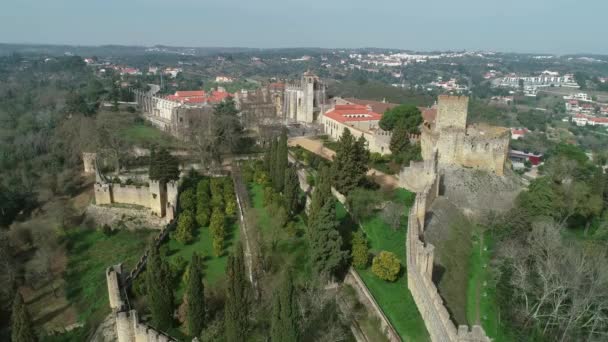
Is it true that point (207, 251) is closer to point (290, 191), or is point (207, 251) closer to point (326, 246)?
point (290, 191)

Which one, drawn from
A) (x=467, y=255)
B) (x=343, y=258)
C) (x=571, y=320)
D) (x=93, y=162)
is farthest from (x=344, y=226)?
(x=93, y=162)

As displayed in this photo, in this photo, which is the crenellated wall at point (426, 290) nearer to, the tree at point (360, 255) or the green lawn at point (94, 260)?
the tree at point (360, 255)

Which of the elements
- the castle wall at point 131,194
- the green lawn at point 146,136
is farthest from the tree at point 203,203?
the green lawn at point 146,136

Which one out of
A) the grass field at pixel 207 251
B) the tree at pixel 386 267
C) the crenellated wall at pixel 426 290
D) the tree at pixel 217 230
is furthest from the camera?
the tree at pixel 217 230

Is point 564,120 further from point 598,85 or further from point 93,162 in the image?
point 93,162

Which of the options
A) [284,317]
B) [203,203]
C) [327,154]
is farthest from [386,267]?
[327,154]

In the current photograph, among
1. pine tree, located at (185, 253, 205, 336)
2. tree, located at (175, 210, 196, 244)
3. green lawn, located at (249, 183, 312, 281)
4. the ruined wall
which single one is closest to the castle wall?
tree, located at (175, 210, 196, 244)
